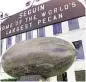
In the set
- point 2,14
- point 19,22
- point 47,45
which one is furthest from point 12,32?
point 47,45

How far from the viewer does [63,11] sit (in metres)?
2.67

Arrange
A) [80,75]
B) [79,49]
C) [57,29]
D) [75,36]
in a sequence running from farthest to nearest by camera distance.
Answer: [57,29] < [75,36] < [79,49] < [80,75]

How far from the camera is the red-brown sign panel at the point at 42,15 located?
2611 millimetres

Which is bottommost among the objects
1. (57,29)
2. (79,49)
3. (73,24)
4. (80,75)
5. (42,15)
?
(80,75)

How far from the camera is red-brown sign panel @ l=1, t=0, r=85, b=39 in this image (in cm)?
261

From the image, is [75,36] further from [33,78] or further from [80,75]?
[33,78]

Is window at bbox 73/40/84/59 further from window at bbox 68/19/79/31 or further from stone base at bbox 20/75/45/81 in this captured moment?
stone base at bbox 20/75/45/81

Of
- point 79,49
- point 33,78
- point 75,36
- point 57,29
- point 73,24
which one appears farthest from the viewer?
point 57,29

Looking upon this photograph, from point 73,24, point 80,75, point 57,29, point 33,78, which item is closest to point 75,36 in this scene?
point 73,24

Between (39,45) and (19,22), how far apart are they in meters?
0.49

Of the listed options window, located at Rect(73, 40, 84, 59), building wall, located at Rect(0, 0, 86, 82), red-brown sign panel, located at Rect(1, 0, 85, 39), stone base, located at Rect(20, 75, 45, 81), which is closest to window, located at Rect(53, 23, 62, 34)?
building wall, located at Rect(0, 0, 86, 82)

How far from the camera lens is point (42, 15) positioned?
110 inches

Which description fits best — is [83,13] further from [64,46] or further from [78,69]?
[78,69]

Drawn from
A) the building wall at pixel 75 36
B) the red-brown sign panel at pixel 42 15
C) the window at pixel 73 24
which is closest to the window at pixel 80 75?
the building wall at pixel 75 36
